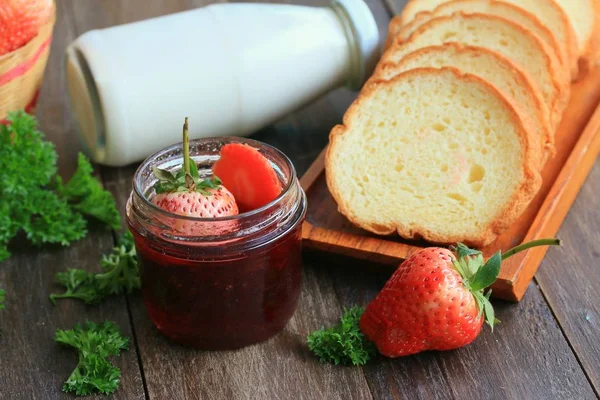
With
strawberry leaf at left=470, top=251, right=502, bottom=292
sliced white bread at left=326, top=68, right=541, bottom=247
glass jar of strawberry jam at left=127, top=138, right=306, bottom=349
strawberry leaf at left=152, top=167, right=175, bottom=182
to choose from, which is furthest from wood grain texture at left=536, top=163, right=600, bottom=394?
strawberry leaf at left=152, top=167, right=175, bottom=182

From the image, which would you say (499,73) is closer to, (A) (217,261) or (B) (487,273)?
(B) (487,273)

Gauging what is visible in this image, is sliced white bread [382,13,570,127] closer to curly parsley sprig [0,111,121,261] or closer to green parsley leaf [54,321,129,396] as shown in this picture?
curly parsley sprig [0,111,121,261]

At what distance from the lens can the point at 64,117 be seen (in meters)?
2.51

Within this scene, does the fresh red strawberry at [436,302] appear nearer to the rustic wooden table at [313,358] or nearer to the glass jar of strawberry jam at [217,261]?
the rustic wooden table at [313,358]

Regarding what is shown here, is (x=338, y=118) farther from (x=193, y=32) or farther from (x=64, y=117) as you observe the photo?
(x=64, y=117)

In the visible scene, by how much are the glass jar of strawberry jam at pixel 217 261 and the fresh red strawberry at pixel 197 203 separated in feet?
0.07

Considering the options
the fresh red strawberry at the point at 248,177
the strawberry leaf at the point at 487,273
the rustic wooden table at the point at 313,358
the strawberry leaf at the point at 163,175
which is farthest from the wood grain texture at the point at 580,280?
the strawberry leaf at the point at 163,175

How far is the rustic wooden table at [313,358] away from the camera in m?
1.61

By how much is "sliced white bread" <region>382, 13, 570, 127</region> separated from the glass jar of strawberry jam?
0.65 metres

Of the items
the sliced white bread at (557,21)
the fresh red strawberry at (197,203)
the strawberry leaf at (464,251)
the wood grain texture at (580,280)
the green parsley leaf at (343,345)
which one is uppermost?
the sliced white bread at (557,21)

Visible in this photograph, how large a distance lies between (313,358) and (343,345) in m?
0.08

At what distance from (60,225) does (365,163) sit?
2.45ft

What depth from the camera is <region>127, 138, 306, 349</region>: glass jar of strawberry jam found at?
151 cm

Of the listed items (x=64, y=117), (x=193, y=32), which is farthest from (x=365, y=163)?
(x=64, y=117)
